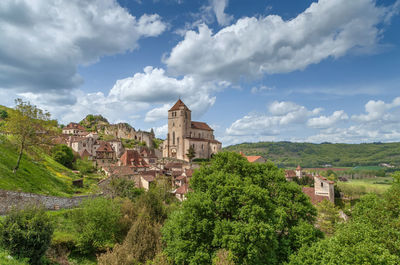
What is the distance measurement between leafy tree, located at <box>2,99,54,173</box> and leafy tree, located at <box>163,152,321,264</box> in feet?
71.5

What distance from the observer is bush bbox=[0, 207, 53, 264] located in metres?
14.6

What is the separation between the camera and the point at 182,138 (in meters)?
89.9

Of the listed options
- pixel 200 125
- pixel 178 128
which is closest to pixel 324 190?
pixel 178 128

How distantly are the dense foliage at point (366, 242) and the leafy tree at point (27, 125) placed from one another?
3190cm

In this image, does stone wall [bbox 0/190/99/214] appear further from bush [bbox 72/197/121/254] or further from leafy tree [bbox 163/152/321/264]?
leafy tree [bbox 163/152/321/264]

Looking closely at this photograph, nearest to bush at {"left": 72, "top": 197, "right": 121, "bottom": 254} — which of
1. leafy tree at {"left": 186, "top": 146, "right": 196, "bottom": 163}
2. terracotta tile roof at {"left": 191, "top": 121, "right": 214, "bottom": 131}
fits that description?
leafy tree at {"left": 186, "top": 146, "right": 196, "bottom": 163}

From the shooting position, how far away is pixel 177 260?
17.1m

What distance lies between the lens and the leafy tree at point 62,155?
49719 mm

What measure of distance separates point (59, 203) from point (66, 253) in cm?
Answer: 809

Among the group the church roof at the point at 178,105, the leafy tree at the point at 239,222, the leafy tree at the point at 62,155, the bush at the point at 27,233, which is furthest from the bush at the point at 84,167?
the church roof at the point at 178,105

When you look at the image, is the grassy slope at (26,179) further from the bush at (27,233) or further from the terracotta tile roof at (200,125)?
the terracotta tile roof at (200,125)

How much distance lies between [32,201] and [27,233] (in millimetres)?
10414

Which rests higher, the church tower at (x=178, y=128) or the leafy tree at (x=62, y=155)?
the church tower at (x=178, y=128)

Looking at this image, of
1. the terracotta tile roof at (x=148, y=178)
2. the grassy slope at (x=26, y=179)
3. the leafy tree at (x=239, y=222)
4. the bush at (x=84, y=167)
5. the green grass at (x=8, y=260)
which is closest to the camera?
the green grass at (x=8, y=260)
